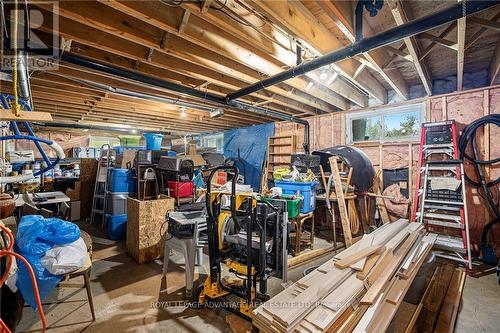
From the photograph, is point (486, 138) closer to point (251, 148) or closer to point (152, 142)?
point (251, 148)

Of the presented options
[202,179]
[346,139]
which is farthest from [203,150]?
[346,139]

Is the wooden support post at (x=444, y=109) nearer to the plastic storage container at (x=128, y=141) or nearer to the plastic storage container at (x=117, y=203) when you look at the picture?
the plastic storage container at (x=117, y=203)

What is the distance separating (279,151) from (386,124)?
2.46 metres

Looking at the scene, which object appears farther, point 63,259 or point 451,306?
point 451,306

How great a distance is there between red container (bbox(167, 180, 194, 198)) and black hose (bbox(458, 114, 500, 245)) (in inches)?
176

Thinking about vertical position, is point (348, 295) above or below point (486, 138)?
below

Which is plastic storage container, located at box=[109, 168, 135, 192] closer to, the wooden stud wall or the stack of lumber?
the stack of lumber

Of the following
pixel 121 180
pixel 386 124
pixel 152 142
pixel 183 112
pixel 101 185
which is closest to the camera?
pixel 121 180

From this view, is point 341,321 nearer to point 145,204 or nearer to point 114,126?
point 145,204

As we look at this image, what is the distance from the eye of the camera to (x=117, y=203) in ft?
12.9

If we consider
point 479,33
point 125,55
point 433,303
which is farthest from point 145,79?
point 433,303

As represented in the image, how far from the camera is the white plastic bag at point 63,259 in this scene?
1625 mm

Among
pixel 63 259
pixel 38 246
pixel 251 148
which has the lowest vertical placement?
pixel 63 259

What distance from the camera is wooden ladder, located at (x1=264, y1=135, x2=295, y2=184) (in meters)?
5.61
